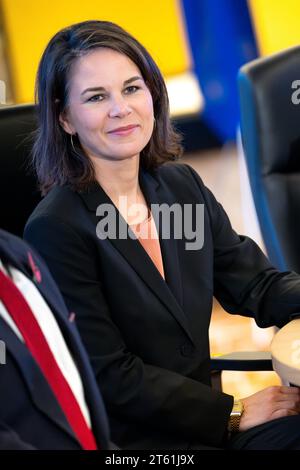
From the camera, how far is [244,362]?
1.99m

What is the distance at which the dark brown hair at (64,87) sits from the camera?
1837 mm

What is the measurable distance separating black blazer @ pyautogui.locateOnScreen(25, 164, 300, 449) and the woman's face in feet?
0.33

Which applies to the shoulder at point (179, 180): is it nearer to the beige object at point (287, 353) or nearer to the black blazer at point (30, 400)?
the beige object at point (287, 353)

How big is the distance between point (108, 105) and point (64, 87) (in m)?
0.10

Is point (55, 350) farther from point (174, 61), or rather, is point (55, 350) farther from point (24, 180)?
point (174, 61)

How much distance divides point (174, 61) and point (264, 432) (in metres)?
3.93

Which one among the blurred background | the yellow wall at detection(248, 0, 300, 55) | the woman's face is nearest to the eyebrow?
the woman's face

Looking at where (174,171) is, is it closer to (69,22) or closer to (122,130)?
(122,130)

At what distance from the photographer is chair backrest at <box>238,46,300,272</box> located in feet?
7.73

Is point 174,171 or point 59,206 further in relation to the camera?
→ point 174,171

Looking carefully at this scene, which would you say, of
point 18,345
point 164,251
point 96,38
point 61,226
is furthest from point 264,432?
point 96,38

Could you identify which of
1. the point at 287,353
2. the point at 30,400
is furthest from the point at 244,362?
the point at 30,400

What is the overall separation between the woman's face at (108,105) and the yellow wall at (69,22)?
3563mm

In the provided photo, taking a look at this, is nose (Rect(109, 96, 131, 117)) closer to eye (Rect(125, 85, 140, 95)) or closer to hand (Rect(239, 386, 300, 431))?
eye (Rect(125, 85, 140, 95))
